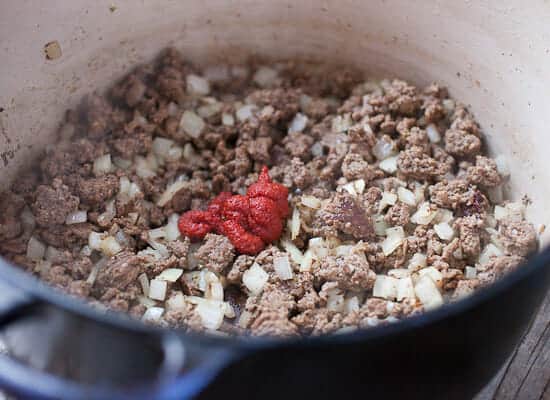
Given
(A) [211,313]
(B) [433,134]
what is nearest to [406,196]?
(B) [433,134]

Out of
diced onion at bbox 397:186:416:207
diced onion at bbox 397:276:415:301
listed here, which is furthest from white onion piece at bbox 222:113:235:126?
diced onion at bbox 397:276:415:301

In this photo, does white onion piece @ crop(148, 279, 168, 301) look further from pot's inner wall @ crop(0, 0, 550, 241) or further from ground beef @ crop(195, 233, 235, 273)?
pot's inner wall @ crop(0, 0, 550, 241)

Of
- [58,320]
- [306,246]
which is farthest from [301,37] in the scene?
[58,320]

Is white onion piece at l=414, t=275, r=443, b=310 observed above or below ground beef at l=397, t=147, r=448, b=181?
below

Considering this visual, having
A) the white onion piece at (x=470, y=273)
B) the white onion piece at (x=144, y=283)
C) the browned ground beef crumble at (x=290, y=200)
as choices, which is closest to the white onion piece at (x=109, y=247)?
the browned ground beef crumble at (x=290, y=200)

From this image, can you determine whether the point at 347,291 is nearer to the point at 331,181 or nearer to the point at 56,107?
the point at 331,181

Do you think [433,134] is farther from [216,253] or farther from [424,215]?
[216,253]
